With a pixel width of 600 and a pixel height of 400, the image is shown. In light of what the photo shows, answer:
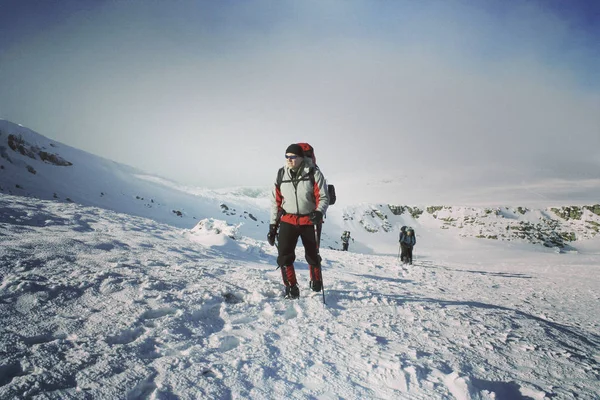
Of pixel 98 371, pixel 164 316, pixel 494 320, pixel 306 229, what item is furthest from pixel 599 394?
pixel 164 316

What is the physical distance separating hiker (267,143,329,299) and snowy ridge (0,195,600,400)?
0.46 m

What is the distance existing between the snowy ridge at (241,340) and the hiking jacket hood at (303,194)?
1236mm

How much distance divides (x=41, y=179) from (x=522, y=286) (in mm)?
21795

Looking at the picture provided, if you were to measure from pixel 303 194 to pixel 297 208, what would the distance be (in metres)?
0.23

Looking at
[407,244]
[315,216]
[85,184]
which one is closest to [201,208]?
[85,184]

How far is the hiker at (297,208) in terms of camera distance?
371 cm

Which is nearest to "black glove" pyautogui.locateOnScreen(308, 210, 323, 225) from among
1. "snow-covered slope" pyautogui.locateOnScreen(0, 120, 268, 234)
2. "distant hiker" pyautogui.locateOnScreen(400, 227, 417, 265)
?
"distant hiker" pyautogui.locateOnScreen(400, 227, 417, 265)

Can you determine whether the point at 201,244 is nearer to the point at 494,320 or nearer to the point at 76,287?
the point at 76,287

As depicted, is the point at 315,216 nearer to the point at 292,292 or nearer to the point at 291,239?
the point at 291,239

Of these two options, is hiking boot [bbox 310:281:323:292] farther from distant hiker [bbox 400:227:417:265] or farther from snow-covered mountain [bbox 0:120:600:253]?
snow-covered mountain [bbox 0:120:600:253]

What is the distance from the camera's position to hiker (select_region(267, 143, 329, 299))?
371cm

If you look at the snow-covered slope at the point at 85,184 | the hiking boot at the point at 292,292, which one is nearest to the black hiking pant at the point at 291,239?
the hiking boot at the point at 292,292

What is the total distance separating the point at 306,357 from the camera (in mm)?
2150

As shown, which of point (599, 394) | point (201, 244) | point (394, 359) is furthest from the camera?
point (201, 244)
